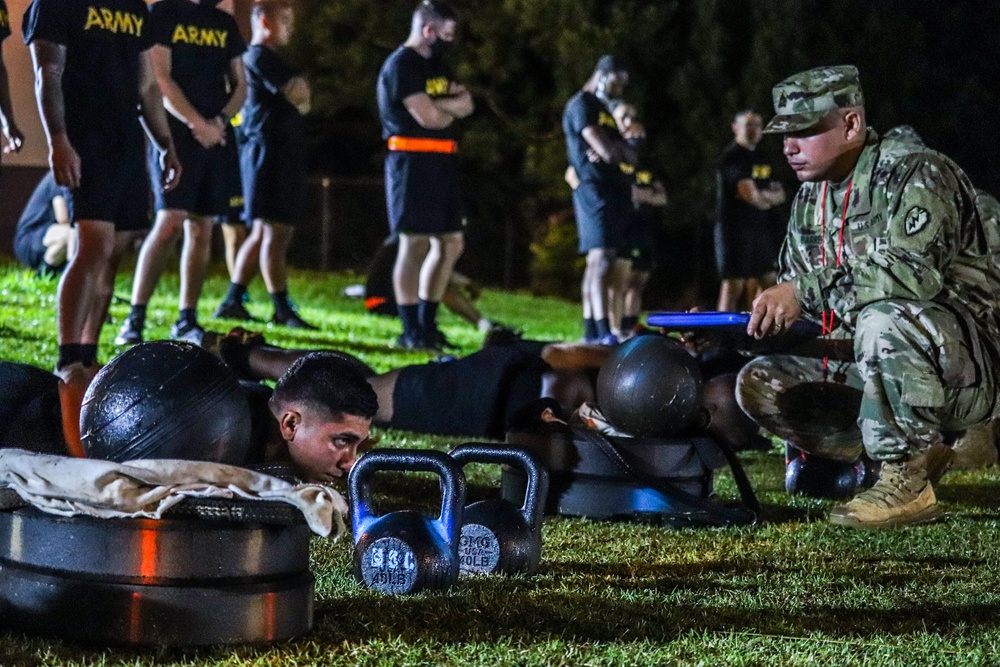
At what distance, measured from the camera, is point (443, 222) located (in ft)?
38.9

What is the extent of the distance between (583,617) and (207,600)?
3.26 ft

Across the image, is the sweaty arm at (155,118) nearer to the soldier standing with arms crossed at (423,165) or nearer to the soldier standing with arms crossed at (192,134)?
the soldier standing with arms crossed at (192,134)

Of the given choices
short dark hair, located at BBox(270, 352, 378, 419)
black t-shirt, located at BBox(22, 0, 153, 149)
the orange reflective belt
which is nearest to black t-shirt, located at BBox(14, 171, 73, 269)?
the orange reflective belt

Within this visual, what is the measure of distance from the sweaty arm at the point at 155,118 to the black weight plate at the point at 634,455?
3.73 m

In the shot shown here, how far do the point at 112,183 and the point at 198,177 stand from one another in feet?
7.71

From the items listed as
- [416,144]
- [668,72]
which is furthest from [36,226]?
[668,72]

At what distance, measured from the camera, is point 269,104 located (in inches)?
471

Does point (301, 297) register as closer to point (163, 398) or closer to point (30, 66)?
point (30, 66)

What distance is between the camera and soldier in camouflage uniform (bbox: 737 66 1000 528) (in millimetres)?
5672

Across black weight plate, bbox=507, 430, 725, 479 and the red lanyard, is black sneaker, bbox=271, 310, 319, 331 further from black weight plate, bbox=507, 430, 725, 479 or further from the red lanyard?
black weight plate, bbox=507, 430, 725, 479

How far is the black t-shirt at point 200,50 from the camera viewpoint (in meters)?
10.1

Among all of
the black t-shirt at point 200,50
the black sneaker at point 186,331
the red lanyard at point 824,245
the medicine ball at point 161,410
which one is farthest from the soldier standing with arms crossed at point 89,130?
the medicine ball at point 161,410

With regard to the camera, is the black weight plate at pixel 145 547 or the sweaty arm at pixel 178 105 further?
the sweaty arm at pixel 178 105

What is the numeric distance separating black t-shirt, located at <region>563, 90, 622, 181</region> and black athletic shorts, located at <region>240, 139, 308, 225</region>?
2.24 metres
